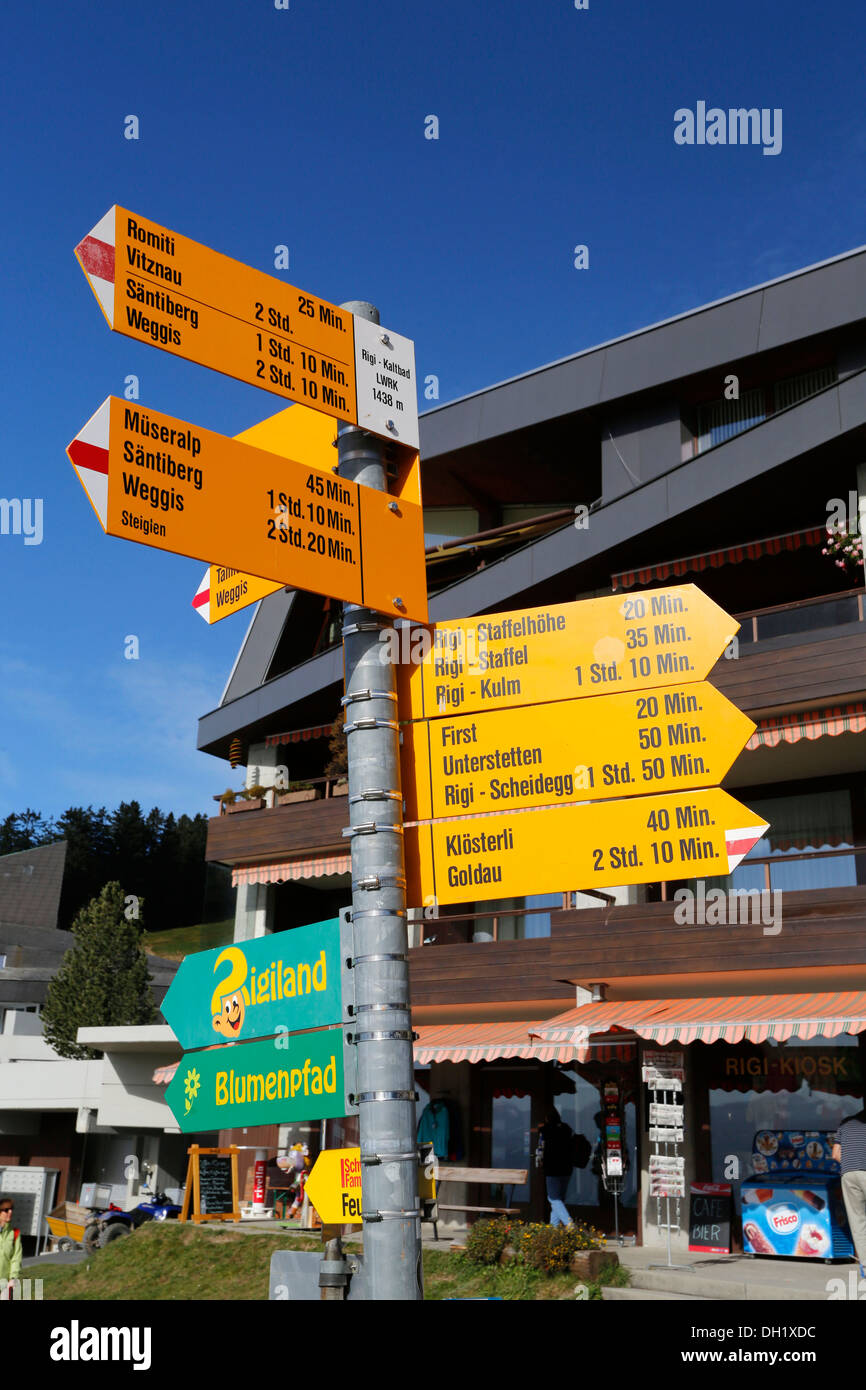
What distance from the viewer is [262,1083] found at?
4781 mm

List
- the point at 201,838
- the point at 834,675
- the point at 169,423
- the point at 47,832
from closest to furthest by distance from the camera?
the point at 169,423 < the point at 834,675 < the point at 201,838 < the point at 47,832

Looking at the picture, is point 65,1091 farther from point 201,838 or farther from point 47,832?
point 47,832

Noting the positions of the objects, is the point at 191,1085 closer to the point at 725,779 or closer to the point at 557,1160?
the point at 557,1160

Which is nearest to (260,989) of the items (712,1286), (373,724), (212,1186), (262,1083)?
(262,1083)

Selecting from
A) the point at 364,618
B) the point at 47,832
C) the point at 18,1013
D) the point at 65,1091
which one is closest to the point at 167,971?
the point at 18,1013

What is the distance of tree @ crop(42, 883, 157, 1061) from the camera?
53.6m

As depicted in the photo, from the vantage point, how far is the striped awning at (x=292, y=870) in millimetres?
24375

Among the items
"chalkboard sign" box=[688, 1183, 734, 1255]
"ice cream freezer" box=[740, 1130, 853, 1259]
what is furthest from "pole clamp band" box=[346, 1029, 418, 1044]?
"chalkboard sign" box=[688, 1183, 734, 1255]

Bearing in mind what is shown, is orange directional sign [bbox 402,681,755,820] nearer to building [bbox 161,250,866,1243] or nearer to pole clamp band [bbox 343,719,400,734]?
pole clamp band [bbox 343,719,400,734]

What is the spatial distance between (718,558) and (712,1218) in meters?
10.5

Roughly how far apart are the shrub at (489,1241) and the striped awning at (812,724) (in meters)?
7.56

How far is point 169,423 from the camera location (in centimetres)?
427

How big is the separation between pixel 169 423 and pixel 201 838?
130466mm

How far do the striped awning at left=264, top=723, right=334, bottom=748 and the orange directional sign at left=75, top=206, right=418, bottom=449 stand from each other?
2173 centimetres
